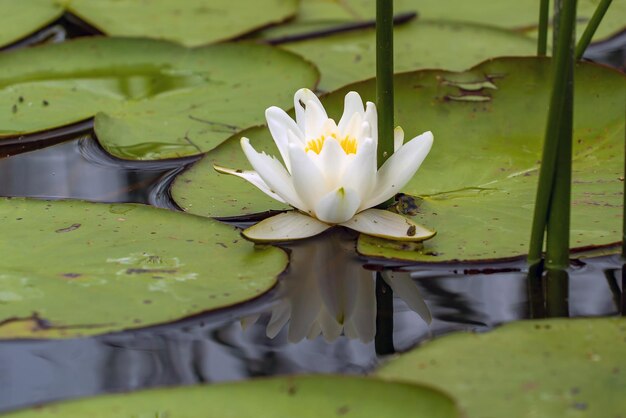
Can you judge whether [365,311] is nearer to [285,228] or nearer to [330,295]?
[330,295]

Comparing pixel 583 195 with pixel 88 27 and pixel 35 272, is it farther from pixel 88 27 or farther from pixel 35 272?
pixel 88 27

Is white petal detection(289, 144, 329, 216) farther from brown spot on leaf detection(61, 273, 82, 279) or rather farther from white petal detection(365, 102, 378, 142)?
brown spot on leaf detection(61, 273, 82, 279)

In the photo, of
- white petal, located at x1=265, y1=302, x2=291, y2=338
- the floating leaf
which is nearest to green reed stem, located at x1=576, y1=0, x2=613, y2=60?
white petal, located at x1=265, y1=302, x2=291, y2=338

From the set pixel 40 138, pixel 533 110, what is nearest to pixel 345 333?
pixel 533 110

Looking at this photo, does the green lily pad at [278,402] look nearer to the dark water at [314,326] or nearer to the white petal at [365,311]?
the dark water at [314,326]

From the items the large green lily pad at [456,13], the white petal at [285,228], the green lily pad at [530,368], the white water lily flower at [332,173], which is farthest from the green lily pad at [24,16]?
the green lily pad at [530,368]

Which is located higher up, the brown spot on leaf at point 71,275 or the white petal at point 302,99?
the white petal at point 302,99
